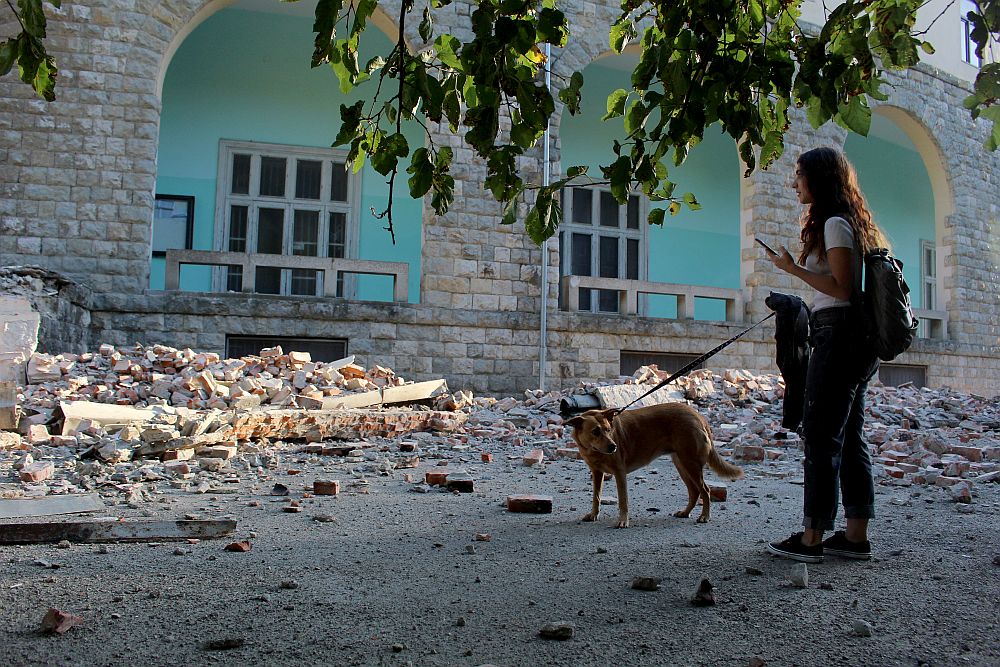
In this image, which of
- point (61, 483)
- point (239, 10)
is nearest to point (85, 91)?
point (239, 10)

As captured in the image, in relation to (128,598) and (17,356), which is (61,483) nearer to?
(128,598)

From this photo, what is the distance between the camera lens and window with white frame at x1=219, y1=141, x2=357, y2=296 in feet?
41.0

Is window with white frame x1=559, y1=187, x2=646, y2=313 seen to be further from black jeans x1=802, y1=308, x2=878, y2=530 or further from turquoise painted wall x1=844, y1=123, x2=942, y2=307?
black jeans x1=802, y1=308, x2=878, y2=530

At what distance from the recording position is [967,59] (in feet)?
56.3

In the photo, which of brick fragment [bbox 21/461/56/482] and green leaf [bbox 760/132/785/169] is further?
brick fragment [bbox 21/461/56/482]

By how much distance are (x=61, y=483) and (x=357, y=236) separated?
29.1ft

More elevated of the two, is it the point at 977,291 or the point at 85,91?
the point at 85,91

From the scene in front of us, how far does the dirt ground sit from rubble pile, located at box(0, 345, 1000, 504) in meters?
1.07

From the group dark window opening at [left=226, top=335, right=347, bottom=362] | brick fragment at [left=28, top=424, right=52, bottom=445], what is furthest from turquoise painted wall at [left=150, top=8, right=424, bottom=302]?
brick fragment at [left=28, top=424, right=52, bottom=445]

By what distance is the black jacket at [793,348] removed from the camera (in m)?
3.22

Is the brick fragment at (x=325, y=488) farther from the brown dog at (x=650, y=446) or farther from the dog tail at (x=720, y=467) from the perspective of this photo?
the dog tail at (x=720, y=467)

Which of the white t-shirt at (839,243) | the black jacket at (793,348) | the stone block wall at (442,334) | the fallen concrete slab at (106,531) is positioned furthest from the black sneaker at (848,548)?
the stone block wall at (442,334)

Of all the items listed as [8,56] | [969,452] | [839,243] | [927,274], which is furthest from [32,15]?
[927,274]

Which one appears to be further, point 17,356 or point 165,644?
point 17,356
